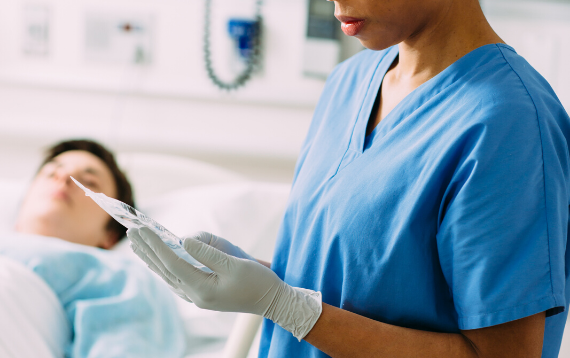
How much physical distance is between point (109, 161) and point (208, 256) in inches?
53.7

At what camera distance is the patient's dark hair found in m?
1.92

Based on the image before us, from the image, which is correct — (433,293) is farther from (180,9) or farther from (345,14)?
(180,9)

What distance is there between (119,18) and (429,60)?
162cm

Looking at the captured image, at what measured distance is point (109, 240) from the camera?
1909 mm

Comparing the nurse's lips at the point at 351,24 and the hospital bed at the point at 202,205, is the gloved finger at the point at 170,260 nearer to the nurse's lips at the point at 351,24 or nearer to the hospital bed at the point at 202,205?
the nurse's lips at the point at 351,24

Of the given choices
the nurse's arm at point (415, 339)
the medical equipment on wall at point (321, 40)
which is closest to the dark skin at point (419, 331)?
the nurse's arm at point (415, 339)

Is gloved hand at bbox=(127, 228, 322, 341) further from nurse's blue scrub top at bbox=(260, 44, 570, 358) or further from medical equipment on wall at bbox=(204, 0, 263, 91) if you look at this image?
medical equipment on wall at bbox=(204, 0, 263, 91)

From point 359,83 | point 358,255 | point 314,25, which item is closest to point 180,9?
point 314,25

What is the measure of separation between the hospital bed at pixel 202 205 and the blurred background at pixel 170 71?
11 cm

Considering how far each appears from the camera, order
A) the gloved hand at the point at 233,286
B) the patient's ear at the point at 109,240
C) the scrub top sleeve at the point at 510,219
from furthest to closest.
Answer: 1. the patient's ear at the point at 109,240
2. the gloved hand at the point at 233,286
3. the scrub top sleeve at the point at 510,219

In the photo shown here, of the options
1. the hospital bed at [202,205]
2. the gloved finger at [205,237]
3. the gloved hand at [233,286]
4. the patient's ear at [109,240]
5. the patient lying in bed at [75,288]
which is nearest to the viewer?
the gloved hand at [233,286]

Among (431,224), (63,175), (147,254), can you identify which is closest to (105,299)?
(63,175)

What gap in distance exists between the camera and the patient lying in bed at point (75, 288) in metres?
1.26

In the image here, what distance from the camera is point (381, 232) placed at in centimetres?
71
